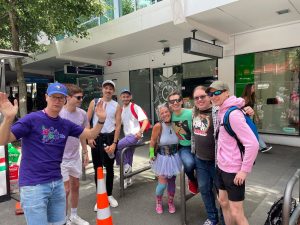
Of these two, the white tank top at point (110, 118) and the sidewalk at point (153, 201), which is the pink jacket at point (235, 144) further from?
the white tank top at point (110, 118)

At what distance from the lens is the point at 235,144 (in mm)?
2475

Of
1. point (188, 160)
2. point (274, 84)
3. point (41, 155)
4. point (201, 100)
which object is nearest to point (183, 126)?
point (188, 160)

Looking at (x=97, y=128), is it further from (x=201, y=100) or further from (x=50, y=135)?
(x=201, y=100)

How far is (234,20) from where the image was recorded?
7160mm

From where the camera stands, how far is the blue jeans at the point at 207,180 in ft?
10.1

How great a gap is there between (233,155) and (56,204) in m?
1.62

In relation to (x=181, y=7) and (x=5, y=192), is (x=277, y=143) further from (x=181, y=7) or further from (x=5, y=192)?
(x=5, y=192)

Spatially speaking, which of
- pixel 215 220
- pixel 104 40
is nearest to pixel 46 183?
pixel 215 220

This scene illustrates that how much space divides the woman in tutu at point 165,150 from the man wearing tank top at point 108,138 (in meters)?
0.66

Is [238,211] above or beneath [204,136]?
beneath

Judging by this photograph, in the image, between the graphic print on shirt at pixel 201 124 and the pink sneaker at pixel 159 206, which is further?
the pink sneaker at pixel 159 206

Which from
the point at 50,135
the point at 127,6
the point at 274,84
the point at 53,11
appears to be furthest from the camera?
the point at 127,6

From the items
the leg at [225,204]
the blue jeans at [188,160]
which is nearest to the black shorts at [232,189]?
the leg at [225,204]

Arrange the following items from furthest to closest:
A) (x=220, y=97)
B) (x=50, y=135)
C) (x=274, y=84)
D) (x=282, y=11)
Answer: (x=274, y=84)
(x=282, y=11)
(x=220, y=97)
(x=50, y=135)
